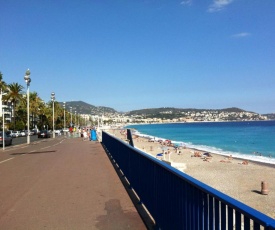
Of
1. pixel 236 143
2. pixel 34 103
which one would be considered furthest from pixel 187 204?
pixel 34 103

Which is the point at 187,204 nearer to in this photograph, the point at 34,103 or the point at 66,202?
the point at 66,202

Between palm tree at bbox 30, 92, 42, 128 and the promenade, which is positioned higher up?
palm tree at bbox 30, 92, 42, 128

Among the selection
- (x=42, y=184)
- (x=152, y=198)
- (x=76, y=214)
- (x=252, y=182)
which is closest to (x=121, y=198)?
(x=76, y=214)

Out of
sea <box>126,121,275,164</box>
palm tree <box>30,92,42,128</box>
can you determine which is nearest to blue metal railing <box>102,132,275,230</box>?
sea <box>126,121,275,164</box>

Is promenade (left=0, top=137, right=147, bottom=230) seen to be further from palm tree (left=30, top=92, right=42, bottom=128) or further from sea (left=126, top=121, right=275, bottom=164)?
palm tree (left=30, top=92, right=42, bottom=128)

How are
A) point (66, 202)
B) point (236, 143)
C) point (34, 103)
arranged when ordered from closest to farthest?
point (66, 202), point (236, 143), point (34, 103)

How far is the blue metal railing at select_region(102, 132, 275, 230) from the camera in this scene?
9.15 feet

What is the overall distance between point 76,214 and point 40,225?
2.83ft

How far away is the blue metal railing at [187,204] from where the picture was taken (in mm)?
2790

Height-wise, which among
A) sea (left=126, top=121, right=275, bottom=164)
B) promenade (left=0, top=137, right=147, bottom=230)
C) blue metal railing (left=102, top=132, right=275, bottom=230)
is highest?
blue metal railing (left=102, top=132, right=275, bottom=230)

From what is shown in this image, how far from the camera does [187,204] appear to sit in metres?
A: 4.13

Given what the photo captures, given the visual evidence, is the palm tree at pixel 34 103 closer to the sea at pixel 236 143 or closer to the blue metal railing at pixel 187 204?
the sea at pixel 236 143

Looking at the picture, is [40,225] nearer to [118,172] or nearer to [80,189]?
[80,189]

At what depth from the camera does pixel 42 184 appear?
10414 millimetres
